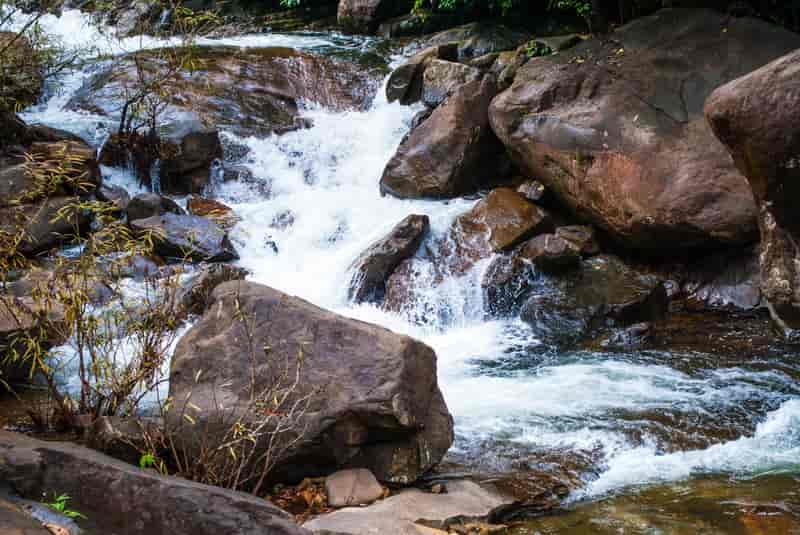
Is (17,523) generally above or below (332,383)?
below

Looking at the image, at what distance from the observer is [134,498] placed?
11.8 feet

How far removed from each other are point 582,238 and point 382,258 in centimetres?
213

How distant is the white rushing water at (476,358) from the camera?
18.0 ft

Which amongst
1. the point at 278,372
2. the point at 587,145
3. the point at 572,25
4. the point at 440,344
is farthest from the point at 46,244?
the point at 572,25

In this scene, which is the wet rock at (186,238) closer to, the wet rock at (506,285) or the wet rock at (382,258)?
the wet rock at (382,258)

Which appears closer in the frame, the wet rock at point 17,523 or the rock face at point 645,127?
the wet rock at point 17,523

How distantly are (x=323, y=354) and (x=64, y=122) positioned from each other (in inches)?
313

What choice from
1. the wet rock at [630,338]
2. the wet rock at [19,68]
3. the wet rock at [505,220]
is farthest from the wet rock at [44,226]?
the wet rock at [630,338]

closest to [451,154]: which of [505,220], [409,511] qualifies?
[505,220]

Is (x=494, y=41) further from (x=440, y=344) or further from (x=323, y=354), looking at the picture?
(x=323, y=354)

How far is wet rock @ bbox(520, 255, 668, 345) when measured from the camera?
792cm

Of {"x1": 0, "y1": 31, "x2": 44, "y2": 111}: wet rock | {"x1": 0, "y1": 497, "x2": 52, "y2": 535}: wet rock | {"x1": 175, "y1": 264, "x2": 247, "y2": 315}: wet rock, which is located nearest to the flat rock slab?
{"x1": 0, "y1": 497, "x2": 52, "y2": 535}: wet rock

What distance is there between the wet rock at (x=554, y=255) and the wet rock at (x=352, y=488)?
4.30 m

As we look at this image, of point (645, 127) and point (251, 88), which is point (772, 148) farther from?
point (251, 88)
